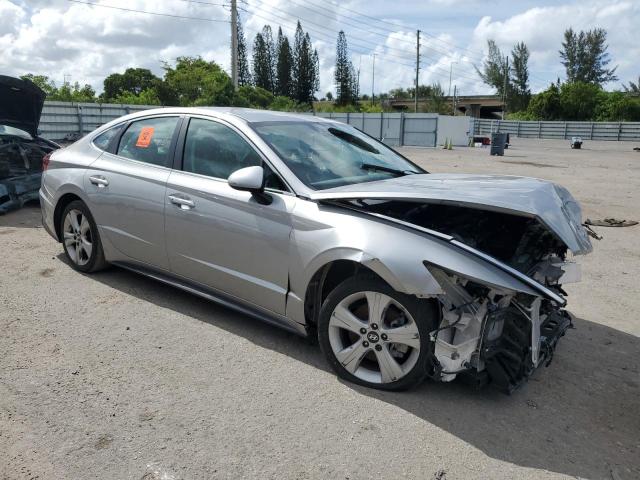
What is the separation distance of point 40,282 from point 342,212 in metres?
3.32

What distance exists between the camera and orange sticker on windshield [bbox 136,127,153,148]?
4.65m

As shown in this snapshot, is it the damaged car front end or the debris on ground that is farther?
the debris on ground

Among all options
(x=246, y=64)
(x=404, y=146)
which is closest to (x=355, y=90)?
(x=246, y=64)

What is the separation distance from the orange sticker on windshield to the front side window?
517 millimetres

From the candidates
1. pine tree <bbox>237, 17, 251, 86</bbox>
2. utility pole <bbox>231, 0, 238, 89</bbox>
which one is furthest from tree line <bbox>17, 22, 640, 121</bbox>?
utility pole <bbox>231, 0, 238, 89</bbox>

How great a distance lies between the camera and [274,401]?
3.18m

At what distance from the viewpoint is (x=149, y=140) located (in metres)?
4.65

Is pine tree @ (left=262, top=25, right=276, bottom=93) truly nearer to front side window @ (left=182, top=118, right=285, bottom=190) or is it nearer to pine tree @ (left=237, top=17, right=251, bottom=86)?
pine tree @ (left=237, top=17, right=251, bottom=86)

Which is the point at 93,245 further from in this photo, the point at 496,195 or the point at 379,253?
the point at 496,195

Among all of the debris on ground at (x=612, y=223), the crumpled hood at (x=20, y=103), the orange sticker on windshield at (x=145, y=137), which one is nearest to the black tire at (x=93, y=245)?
the orange sticker on windshield at (x=145, y=137)

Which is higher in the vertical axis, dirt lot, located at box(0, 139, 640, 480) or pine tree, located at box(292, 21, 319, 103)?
pine tree, located at box(292, 21, 319, 103)

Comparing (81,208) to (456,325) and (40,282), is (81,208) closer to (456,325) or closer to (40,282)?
(40,282)

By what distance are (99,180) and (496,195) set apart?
11.2 ft

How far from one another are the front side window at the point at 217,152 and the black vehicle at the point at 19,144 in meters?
5.28
